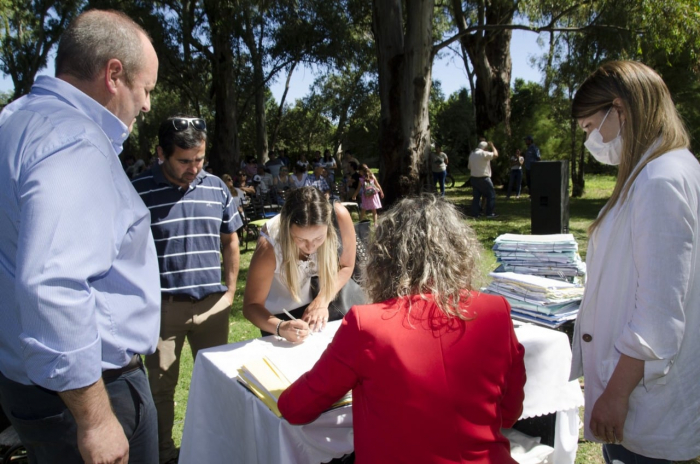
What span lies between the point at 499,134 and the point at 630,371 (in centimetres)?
1675

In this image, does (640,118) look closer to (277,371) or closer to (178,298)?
(277,371)

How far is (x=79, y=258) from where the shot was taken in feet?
4.21

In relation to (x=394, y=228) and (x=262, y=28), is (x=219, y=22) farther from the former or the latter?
(x=394, y=228)

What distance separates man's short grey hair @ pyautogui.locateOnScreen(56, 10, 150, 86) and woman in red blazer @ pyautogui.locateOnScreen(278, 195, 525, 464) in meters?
0.99

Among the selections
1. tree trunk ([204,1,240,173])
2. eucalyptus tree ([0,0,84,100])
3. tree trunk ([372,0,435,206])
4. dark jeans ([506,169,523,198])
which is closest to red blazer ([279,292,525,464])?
tree trunk ([372,0,435,206])

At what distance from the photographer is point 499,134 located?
57.2 feet

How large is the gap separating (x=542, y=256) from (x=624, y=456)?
1509mm

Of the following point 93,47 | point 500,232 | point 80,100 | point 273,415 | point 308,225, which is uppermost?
point 93,47

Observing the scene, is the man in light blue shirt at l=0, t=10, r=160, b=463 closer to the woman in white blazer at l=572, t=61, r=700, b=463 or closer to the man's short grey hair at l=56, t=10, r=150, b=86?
the man's short grey hair at l=56, t=10, r=150, b=86

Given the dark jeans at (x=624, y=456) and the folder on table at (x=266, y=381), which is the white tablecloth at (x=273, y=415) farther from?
the dark jeans at (x=624, y=456)

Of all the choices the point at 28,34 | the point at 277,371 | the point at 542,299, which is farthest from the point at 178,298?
the point at 28,34

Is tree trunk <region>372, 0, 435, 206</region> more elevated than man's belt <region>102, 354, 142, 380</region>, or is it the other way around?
tree trunk <region>372, 0, 435, 206</region>

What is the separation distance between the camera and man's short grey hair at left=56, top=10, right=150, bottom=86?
1.53m

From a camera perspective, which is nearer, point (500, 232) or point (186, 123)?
point (186, 123)
